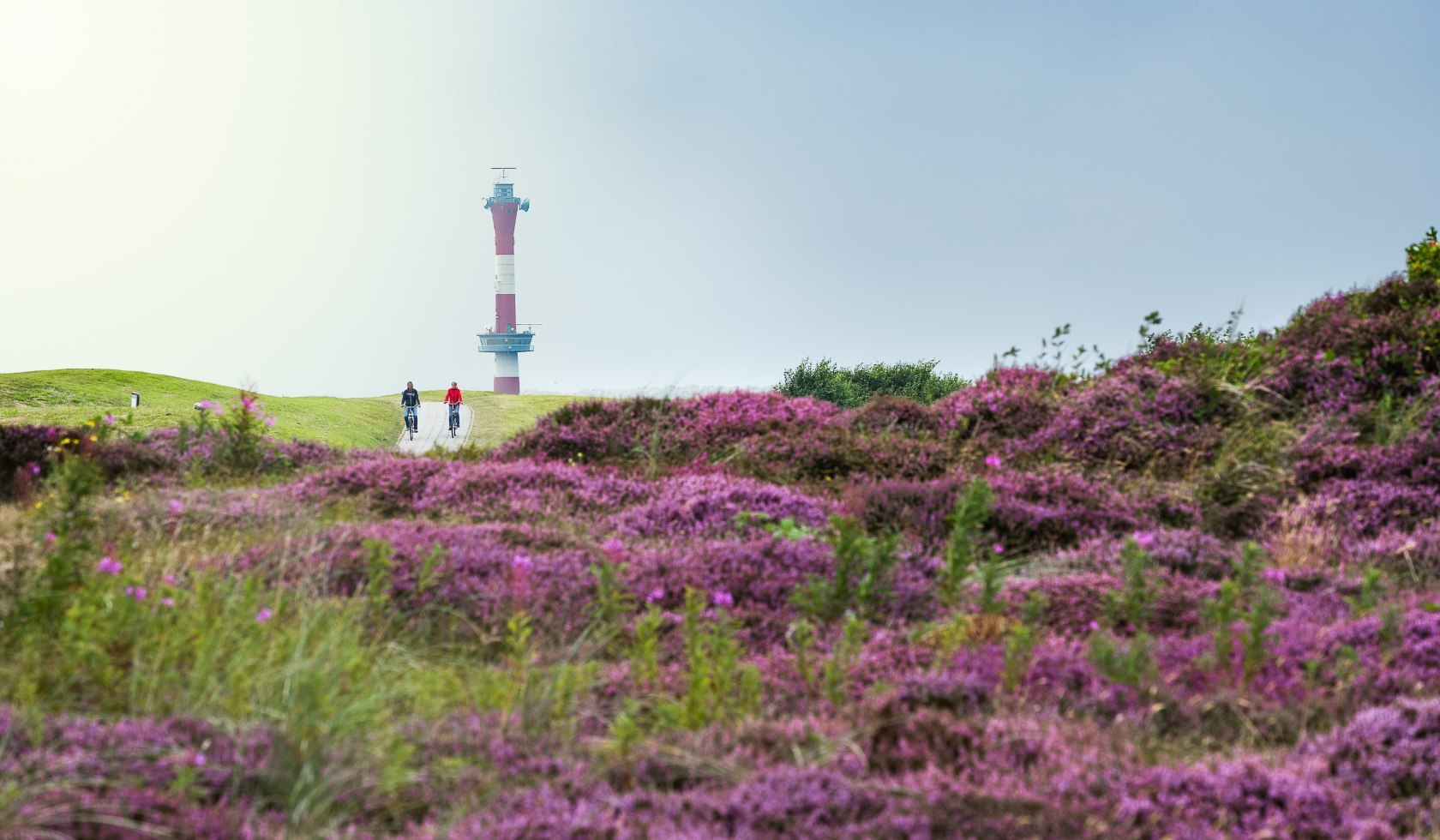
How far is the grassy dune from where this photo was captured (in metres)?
27.4

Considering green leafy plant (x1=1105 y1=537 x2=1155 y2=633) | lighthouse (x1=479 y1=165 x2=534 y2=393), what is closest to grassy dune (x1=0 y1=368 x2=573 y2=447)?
green leafy plant (x1=1105 y1=537 x2=1155 y2=633)

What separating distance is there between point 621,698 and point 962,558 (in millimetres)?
2161

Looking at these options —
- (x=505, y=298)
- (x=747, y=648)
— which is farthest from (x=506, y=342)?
(x=747, y=648)

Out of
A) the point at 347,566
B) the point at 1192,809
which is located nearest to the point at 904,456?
the point at 347,566

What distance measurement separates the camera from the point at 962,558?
18.9 ft

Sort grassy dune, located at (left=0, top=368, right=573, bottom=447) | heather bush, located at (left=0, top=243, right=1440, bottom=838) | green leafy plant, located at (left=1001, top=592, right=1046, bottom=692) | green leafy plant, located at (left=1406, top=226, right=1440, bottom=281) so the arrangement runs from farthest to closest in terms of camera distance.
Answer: grassy dune, located at (left=0, top=368, right=573, bottom=447)
green leafy plant, located at (left=1406, top=226, right=1440, bottom=281)
green leafy plant, located at (left=1001, top=592, right=1046, bottom=692)
heather bush, located at (left=0, top=243, right=1440, bottom=838)

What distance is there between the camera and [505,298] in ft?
357

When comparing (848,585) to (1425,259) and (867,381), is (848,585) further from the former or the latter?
(867,381)

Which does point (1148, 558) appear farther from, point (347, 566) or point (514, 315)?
point (514, 315)

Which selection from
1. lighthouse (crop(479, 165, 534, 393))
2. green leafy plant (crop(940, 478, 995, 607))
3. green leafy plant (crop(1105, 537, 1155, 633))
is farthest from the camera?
lighthouse (crop(479, 165, 534, 393))

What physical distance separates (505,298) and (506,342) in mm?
4751

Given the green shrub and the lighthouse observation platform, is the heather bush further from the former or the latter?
the lighthouse observation platform

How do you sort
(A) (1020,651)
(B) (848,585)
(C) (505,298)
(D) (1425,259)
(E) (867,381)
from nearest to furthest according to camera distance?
(A) (1020,651), (B) (848,585), (D) (1425,259), (E) (867,381), (C) (505,298)

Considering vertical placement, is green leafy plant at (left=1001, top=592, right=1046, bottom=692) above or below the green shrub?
below
